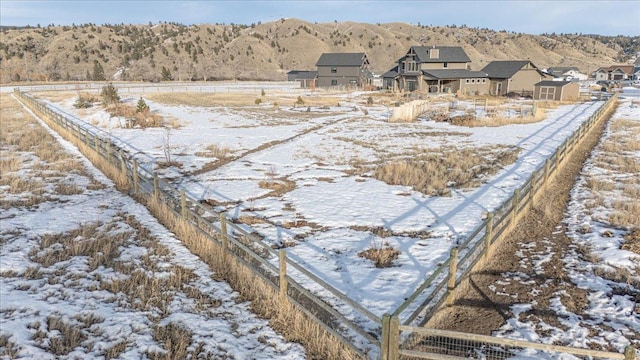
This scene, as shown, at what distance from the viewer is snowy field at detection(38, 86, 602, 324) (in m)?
10.6

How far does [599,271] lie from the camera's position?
9.65 meters

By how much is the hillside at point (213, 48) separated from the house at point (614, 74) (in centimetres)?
3396

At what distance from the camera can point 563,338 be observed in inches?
284

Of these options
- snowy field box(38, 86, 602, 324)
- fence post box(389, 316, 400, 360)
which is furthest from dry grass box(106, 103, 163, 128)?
fence post box(389, 316, 400, 360)

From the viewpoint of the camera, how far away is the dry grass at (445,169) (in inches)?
683

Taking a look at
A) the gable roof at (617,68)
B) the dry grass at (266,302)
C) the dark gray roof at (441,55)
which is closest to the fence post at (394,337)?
the dry grass at (266,302)

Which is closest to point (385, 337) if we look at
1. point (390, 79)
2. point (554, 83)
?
point (554, 83)

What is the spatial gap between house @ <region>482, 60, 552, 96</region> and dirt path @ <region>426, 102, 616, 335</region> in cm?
5714

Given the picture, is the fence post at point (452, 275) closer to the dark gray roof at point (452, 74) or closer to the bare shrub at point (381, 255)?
the bare shrub at point (381, 255)

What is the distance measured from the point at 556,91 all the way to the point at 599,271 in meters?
A: 57.9

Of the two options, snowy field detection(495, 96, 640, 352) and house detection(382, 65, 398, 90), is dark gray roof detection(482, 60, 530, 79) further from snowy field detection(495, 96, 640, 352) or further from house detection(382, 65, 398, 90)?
snowy field detection(495, 96, 640, 352)

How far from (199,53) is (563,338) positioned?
126 m

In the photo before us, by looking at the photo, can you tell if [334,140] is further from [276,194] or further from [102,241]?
[102,241]

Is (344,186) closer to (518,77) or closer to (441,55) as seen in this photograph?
(518,77)
